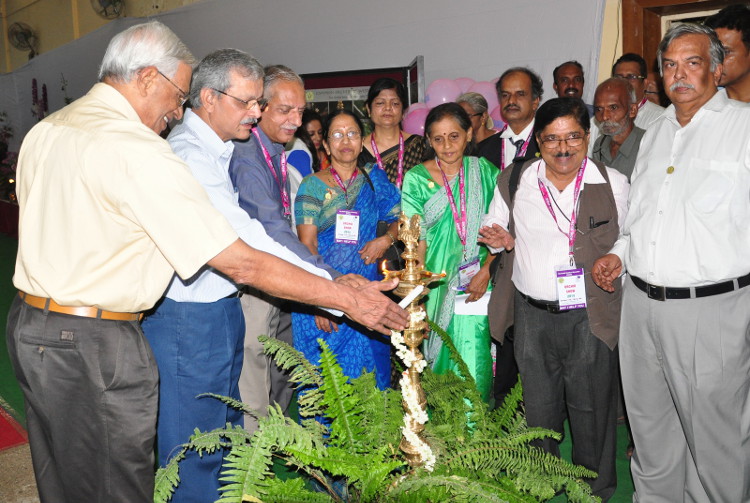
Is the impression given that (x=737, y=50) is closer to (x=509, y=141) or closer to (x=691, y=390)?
(x=509, y=141)

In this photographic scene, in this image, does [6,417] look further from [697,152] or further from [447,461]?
[697,152]

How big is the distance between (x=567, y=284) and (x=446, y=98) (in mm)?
3660

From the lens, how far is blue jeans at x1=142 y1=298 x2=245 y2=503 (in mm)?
2387

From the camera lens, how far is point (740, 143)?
2.28 m

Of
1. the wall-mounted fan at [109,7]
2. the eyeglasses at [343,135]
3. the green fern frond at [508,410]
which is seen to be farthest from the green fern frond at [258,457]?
the wall-mounted fan at [109,7]

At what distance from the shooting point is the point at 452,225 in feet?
10.8

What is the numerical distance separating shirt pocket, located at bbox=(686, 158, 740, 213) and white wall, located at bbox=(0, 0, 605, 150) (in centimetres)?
349

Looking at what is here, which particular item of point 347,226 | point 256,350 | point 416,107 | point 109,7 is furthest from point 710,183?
point 109,7

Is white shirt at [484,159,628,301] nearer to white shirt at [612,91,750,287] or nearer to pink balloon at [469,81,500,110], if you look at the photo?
white shirt at [612,91,750,287]

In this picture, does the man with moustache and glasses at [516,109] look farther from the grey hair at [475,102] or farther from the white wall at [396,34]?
the white wall at [396,34]

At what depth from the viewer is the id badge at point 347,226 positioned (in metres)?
3.37

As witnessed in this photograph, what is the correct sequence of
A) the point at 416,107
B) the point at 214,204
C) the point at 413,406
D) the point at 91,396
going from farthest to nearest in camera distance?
the point at 416,107, the point at 214,204, the point at 413,406, the point at 91,396

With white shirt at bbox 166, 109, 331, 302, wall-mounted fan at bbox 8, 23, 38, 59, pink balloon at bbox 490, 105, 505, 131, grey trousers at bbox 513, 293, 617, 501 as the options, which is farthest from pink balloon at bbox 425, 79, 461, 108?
wall-mounted fan at bbox 8, 23, 38, 59

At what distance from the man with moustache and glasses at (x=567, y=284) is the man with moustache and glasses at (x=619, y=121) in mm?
717
